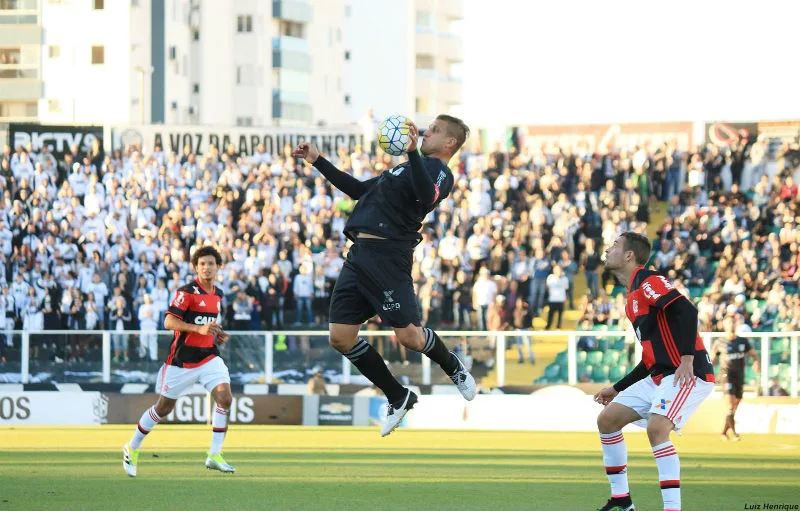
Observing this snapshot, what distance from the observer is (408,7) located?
100188 millimetres

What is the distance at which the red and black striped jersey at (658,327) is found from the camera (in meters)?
11.3

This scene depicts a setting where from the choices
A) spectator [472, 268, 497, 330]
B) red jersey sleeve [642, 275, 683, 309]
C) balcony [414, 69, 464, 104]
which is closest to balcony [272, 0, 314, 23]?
balcony [414, 69, 464, 104]

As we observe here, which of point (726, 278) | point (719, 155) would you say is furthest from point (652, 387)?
point (719, 155)

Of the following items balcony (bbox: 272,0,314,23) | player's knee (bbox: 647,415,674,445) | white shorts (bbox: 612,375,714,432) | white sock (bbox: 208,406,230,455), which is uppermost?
balcony (bbox: 272,0,314,23)

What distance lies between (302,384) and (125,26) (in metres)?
46.4

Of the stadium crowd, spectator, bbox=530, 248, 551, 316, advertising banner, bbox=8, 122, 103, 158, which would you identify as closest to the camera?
the stadium crowd

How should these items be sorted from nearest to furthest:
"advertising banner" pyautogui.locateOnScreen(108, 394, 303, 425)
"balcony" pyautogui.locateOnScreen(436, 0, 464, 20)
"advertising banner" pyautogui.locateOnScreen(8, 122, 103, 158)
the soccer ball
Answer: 1. the soccer ball
2. "advertising banner" pyautogui.locateOnScreen(108, 394, 303, 425)
3. "advertising banner" pyautogui.locateOnScreen(8, 122, 103, 158)
4. "balcony" pyautogui.locateOnScreen(436, 0, 464, 20)

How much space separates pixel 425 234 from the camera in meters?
28.5

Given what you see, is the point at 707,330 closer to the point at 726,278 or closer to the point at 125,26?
the point at 726,278

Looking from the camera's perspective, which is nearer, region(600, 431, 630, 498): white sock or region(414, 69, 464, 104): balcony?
region(600, 431, 630, 498): white sock

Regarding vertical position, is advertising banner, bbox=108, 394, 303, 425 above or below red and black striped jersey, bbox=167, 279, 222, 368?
below

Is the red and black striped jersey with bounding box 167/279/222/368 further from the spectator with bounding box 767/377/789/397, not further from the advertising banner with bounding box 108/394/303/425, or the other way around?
the spectator with bounding box 767/377/789/397

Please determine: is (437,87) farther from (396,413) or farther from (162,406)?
(396,413)

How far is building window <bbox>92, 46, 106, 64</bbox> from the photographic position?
2714 inches
